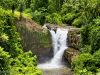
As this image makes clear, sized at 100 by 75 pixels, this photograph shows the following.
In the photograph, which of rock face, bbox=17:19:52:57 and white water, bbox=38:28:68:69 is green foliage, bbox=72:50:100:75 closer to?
white water, bbox=38:28:68:69

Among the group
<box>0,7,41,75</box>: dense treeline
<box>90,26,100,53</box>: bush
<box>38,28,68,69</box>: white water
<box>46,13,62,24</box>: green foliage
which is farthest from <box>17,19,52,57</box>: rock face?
<box>90,26,100,53</box>: bush

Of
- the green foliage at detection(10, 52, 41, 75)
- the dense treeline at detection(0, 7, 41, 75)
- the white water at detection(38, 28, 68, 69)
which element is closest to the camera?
the dense treeline at detection(0, 7, 41, 75)

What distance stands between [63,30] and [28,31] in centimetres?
409

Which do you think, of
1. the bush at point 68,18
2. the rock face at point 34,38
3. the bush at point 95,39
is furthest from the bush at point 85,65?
the bush at point 68,18

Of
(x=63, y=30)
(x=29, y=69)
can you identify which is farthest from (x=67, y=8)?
(x=29, y=69)

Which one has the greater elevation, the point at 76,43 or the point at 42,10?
the point at 42,10

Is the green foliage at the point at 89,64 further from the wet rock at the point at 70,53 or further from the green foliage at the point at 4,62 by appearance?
the green foliage at the point at 4,62

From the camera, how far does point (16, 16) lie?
82.4 feet

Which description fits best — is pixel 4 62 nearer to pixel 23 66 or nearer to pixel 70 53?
pixel 23 66

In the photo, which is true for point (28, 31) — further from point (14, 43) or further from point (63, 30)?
point (14, 43)

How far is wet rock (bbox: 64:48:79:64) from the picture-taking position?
79.1 feet

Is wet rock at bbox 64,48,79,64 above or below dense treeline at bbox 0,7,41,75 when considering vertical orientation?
below

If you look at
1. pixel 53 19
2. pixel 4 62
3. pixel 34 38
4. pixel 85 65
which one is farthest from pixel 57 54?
pixel 4 62

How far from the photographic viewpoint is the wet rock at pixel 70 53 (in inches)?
949
